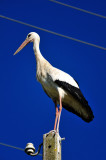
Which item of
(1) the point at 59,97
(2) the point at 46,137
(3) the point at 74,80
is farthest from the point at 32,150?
(3) the point at 74,80

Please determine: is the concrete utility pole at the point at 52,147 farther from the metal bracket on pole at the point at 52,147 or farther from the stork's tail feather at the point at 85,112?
the stork's tail feather at the point at 85,112

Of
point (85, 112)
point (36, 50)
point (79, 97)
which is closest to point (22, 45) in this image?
point (36, 50)

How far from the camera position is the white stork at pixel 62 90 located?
29.3ft

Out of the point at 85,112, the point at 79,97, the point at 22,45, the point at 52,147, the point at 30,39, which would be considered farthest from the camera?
the point at 22,45

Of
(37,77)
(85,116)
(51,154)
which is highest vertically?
(37,77)

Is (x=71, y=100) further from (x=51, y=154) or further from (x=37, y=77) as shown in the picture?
(x=51, y=154)

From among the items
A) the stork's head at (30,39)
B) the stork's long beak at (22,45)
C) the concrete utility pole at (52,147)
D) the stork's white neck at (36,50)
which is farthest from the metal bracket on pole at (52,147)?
the stork's long beak at (22,45)

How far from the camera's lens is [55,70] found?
9.14 meters

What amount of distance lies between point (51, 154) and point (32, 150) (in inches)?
12.8

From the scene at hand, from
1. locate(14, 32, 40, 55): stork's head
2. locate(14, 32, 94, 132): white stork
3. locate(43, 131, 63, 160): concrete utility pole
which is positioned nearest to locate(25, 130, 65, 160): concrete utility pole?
locate(43, 131, 63, 160): concrete utility pole

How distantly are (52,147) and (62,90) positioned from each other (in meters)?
3.45

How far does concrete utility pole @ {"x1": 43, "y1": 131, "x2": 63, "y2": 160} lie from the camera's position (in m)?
5.46

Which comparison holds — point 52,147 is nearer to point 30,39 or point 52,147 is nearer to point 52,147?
point 52,147

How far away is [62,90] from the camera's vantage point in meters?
9.00
